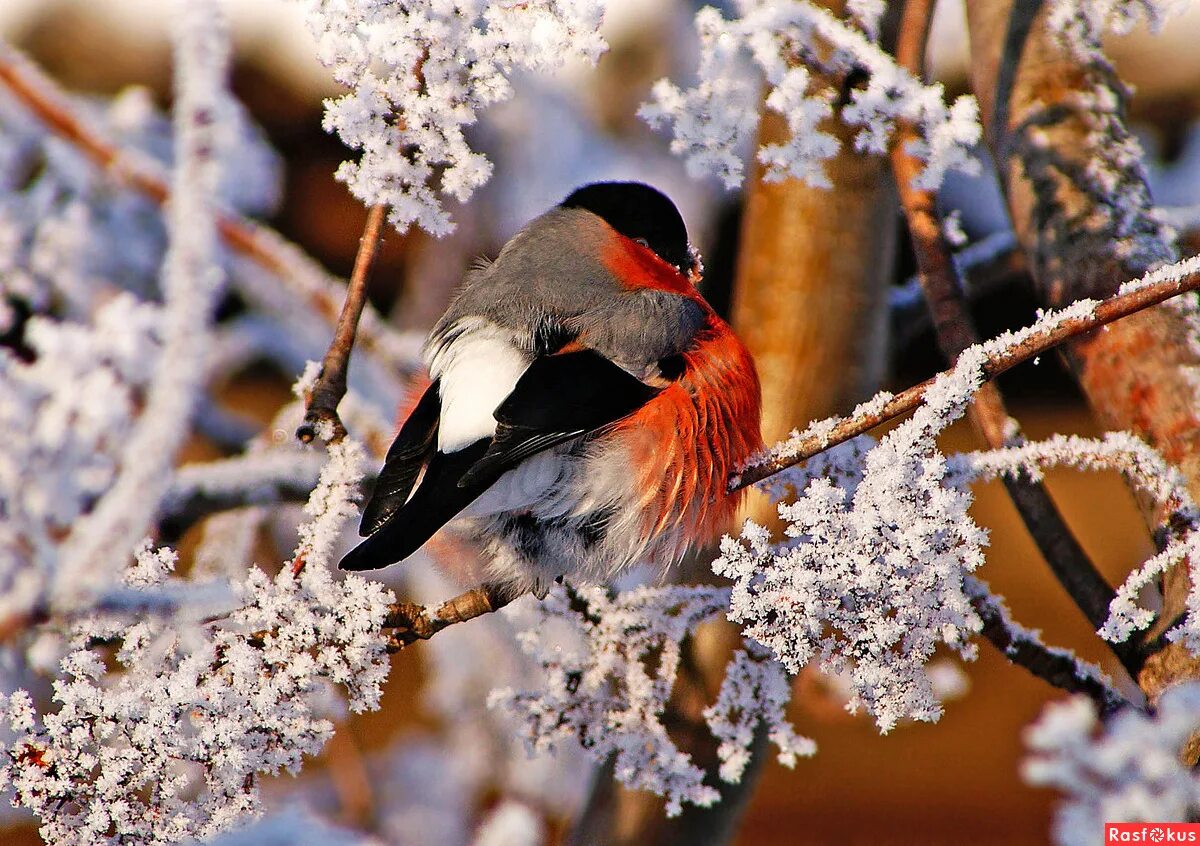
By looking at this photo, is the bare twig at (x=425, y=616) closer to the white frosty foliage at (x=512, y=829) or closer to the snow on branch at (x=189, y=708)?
the snow on branch at (x=189, y=708)

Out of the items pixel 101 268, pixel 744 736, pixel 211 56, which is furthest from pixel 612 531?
pixel 101 268

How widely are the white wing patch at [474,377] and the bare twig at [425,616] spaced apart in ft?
0.55

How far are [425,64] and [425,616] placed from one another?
1.76ft

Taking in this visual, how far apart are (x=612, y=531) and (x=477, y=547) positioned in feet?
0.56

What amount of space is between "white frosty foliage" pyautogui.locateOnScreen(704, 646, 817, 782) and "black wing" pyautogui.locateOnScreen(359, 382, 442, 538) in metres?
0.42

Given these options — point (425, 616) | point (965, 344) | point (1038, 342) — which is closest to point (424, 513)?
point (425, 616)

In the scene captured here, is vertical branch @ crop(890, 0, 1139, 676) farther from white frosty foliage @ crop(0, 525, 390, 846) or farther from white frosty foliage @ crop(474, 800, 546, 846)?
white frosty foliage @ crop(474, 800, 546, 846)

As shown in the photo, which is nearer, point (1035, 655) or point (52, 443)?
point (52, 443)

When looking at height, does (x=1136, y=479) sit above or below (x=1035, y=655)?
above

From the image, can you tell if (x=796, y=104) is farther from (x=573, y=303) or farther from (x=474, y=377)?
(x=474, y=377)

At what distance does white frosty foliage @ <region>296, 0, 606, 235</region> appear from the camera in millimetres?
998

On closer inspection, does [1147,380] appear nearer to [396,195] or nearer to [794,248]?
[794,248]

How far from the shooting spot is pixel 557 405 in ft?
3.81

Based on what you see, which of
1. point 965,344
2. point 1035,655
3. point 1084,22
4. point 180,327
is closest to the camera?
point 180,327
